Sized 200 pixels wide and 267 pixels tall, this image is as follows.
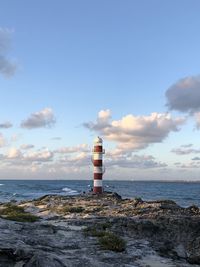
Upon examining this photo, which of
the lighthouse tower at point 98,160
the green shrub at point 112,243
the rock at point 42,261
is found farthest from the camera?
the lighthouse tower at point 98,160

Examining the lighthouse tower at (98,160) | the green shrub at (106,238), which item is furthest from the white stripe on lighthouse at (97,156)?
the green shrub at (106,238)

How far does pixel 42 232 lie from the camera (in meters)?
15.6

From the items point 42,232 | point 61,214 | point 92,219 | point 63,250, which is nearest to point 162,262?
point 63,250

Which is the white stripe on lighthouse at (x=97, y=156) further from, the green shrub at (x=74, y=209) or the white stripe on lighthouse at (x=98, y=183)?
the green shrub at (x=74, y=209)

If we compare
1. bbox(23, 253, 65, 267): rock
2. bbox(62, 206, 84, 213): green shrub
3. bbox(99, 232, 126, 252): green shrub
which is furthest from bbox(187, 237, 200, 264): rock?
bbox(62, 206, 84, 213): green shrub

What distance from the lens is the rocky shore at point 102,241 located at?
11.2m

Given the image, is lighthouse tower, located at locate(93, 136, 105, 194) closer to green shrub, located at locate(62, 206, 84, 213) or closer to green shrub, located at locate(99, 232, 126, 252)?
green shrub, located at locate(62, 206, 84, 213)

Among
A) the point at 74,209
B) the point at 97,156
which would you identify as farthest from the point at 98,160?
the point at 74,209

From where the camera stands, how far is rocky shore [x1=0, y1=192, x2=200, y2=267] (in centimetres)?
1116

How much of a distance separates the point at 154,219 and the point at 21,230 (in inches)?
222

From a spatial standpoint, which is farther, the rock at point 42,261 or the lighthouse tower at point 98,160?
the lighthouse tower at point 98,160

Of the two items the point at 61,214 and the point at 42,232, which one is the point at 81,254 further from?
the point at 61,214

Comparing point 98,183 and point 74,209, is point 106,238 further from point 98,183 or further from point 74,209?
point 98,183

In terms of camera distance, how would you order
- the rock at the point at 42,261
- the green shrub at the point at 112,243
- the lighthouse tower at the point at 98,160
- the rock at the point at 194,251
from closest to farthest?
1. the rock at the point at 42,261
2. the green shrub at the point at 112,243
3. the rock at the point at 194,251
4. the lighthouse tower at the point at 98,160
